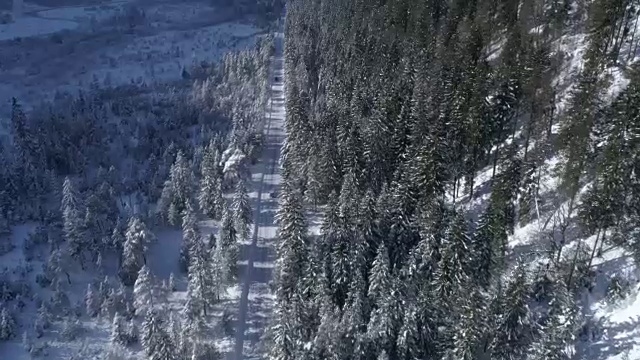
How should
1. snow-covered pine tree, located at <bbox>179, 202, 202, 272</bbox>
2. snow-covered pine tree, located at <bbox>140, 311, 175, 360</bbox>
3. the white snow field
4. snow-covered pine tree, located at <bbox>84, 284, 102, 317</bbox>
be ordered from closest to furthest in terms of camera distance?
snow-covered pine tree, located at <bbox>140, 311, 175, 360</bbox>
snow-covered pine tree, located at <bbox>84, 284, 102, 317</bbox>
snow-covered pine tree, located at <bbox>179, 202, 202, 272</bbox>
the white snow field

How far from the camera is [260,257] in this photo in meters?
67.8

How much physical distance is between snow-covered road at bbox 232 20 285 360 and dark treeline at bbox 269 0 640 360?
614cm

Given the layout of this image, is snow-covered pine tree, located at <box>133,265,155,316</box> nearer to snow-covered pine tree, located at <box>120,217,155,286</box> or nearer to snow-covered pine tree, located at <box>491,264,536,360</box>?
snow-covered pine tree, located at <box>120,217,155,286</box>

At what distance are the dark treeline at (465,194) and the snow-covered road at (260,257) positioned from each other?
20.1 ft

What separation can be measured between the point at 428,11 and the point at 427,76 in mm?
22596

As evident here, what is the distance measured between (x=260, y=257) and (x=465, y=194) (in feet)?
89.5

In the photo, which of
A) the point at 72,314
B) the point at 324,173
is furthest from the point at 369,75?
the point at 72,314

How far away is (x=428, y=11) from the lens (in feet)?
291

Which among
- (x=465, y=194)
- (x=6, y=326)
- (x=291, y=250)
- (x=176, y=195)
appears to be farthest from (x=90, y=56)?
(x=465, y=194)

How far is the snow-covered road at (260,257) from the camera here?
5547cm

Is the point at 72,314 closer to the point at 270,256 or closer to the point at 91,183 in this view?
the point at 270,256

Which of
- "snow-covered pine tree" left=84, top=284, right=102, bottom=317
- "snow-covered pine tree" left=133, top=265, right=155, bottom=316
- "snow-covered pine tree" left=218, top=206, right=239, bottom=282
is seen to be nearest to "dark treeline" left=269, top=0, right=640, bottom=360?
"snow-covered pine tree" left=218, top=206, right=239, bottom=282

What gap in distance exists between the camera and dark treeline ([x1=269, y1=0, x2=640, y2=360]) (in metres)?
41.8

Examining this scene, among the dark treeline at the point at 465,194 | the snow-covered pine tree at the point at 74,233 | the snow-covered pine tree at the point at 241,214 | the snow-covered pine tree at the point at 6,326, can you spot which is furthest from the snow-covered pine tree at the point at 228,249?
the snow-covered pine tree at the point at 6,326
